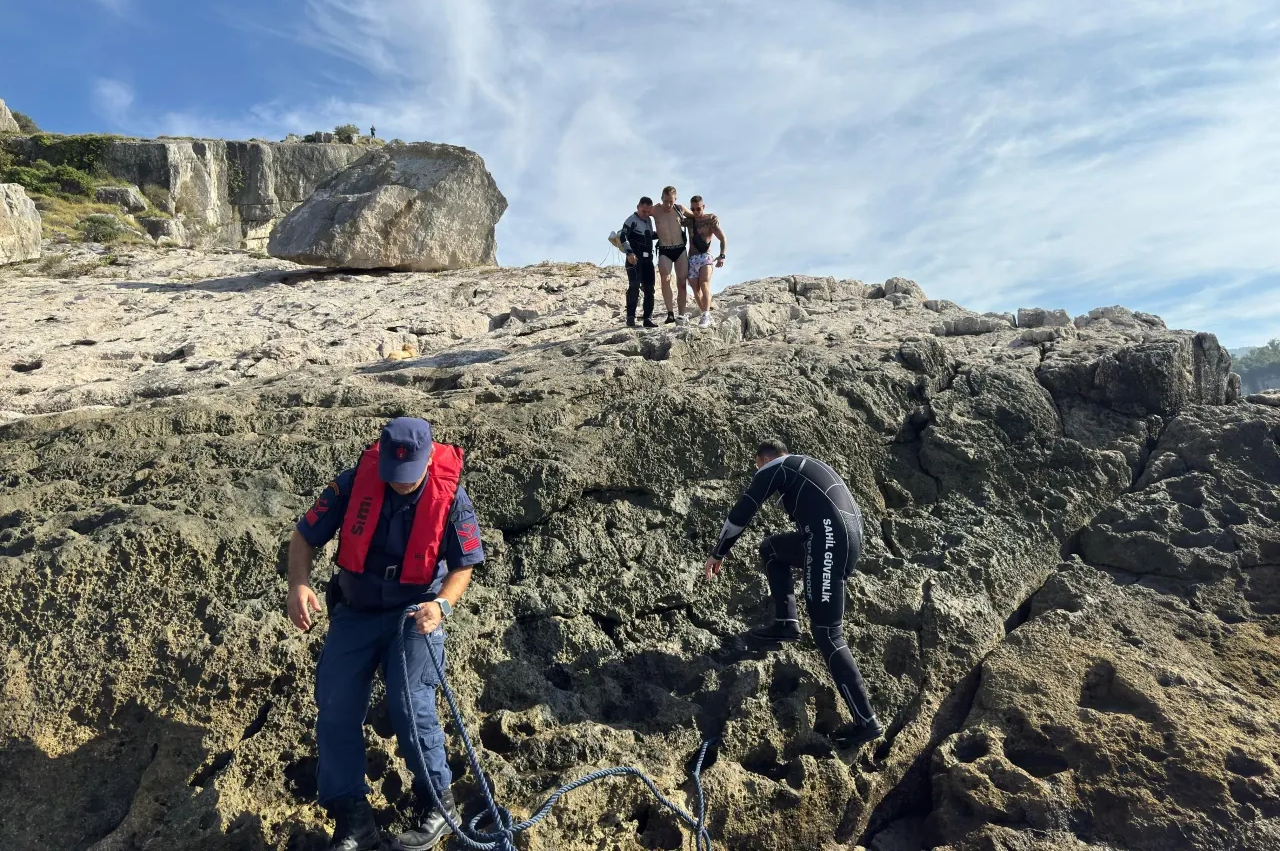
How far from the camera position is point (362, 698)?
3.59 m

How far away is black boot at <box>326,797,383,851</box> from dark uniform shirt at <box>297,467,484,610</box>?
32.5 inches

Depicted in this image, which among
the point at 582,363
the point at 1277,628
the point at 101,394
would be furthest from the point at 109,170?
the point at 1277,628

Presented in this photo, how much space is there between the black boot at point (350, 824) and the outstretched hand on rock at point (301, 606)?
77 cm

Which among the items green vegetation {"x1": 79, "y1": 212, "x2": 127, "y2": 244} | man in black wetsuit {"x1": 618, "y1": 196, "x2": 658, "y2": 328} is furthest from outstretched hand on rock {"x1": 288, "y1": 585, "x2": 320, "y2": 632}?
green vegetation {"x1": 79, "y1": 212, "x2": 127, "y2": 244}

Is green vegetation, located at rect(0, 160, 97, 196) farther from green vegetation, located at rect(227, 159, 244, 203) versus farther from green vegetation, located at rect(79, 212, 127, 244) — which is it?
green vegetation, located at rect(227, 159, 244, 203)

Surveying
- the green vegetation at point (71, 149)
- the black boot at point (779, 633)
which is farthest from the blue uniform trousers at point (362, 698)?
the green vegetation at point (71, 149)

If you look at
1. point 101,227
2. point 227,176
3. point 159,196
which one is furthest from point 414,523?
point 227,176

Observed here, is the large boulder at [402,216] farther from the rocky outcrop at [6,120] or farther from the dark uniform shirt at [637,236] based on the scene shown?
the rocky outcrop at [6,120]

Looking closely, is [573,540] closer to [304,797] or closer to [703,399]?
[703,399]

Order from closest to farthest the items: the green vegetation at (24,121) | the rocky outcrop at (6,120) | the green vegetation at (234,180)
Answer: the rocky outcrop at (6,120) < the green vegetation at (234,180) < the green vegetation at (24,121)

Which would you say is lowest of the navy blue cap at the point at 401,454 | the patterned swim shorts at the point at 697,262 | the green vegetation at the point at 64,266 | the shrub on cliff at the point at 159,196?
the navy blue cap at the point at 401,454

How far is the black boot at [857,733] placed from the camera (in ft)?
14.3

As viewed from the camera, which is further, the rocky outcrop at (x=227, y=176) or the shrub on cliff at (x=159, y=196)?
the rocky outcrop at (x=227, y=176)

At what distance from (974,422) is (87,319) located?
1053 centimetres
